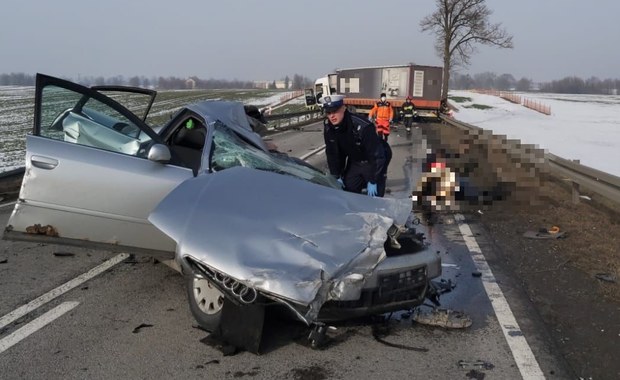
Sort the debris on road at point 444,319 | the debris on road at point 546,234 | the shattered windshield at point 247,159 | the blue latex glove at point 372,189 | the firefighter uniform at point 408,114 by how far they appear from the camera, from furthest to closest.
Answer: the firefighter uniform at point 408,114, the debris on road at point 546,234, the blue latex glove at point 372,189, the shattered windshield at point 247,159, the debris on road at point 444,319

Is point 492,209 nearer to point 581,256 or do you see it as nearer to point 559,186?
point 581,256

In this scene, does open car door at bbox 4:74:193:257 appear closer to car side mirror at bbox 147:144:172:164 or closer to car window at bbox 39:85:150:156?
car side mirror at bbox 147:144:172:164

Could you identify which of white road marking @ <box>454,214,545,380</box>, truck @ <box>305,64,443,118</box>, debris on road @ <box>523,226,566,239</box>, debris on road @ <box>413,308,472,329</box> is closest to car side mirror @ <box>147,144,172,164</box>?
debris on road @ <box>413,308,472,329</box>

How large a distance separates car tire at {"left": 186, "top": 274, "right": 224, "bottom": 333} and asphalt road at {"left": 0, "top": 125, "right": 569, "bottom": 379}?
0.13 meters

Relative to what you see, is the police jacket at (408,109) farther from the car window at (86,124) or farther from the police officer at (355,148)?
the car window at (86,124)

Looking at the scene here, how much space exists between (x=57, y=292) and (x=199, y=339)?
1649mm

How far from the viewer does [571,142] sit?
814 inches

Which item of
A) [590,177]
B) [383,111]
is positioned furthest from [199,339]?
[383,111]

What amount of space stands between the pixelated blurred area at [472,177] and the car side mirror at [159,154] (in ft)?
12.9

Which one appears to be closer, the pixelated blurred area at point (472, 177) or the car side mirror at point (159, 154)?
the car side mirror at point (159, 154)

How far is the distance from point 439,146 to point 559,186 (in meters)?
3.75

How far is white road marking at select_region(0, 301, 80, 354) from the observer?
3.75 meters

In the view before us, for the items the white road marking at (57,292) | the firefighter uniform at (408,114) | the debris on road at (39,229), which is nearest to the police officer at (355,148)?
the white road marking at (57,292)

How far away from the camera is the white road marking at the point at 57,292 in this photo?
4.18 meters
